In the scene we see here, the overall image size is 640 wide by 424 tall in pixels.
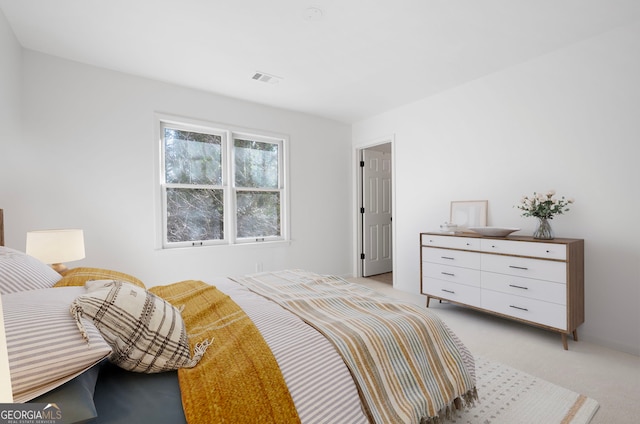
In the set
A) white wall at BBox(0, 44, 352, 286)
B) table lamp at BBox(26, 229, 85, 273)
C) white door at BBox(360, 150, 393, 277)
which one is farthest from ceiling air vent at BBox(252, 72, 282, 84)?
table lamp at BBox(26, 229, 85, 273)

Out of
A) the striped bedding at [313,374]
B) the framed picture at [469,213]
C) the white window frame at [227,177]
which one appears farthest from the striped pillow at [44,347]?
the framed picture at [469,213]

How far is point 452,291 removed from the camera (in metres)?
3.15

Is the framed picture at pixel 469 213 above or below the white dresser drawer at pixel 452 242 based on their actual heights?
above

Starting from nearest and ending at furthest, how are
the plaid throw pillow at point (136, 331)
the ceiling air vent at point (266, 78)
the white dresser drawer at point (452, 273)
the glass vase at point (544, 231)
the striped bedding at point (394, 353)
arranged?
the plaid throw pillow at point (136, 331) < the striped bedding at point (394, 353) < the glass vase at point (544, 231) < the white dresser drawer at point (452, 273) < the ceiling air vent at point (266, 78)

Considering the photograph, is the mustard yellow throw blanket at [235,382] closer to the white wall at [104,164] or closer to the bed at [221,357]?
the bed at [221,357]

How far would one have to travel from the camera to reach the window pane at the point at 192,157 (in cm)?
347

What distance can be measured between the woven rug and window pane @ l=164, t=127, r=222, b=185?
3.39m

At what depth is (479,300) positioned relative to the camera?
2.91m

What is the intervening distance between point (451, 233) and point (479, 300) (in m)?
0.71

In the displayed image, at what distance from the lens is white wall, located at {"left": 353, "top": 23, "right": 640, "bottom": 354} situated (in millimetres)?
2381

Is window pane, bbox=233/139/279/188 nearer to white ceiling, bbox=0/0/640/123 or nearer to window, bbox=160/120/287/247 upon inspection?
window, bbox=160/120/287/247

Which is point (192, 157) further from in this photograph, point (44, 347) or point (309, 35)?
point (44, 347)

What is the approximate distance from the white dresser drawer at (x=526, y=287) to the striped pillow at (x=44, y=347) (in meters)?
2.96

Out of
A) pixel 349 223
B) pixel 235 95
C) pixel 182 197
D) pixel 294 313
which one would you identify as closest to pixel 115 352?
pixel 294 313
